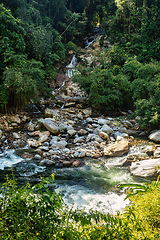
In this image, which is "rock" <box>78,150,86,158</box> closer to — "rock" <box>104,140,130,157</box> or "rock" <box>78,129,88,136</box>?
"rock" <box>104,140,130,157</box>

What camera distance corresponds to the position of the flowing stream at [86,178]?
3.80 meters

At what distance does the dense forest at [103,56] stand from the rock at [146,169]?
3.01 meters

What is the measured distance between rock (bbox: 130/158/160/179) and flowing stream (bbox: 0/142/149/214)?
0.19 metres

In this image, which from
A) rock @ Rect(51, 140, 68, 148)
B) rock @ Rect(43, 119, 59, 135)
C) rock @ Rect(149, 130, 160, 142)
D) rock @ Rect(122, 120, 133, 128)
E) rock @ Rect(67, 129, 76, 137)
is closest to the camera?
rock @ Rect(51, 140, 68, 148)

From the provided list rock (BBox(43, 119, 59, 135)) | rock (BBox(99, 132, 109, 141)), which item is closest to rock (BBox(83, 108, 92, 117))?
rock (BBox(99, 132, 109, 141))

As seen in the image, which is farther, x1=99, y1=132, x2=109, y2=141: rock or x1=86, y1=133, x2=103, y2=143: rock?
x1=99, y1=132, x2=109, y2=141: rock

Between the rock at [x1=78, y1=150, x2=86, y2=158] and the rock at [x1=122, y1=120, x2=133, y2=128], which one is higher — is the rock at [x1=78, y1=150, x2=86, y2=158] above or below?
below

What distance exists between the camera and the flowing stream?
3.80 metres

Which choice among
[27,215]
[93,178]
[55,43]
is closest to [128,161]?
[93,178]

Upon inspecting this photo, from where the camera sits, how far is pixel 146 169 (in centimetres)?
464

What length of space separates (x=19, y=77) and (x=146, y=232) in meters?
7.60

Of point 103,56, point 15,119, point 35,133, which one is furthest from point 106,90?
point 103,56

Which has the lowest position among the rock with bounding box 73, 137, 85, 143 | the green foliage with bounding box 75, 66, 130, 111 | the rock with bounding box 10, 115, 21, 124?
the rock with bounding box 73, 137, 85, 143

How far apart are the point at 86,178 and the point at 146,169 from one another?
5.82ft
